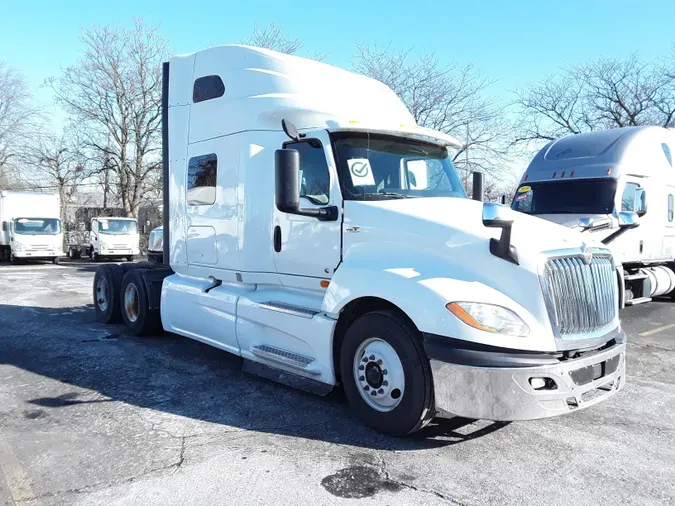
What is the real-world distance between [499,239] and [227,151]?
333 cm

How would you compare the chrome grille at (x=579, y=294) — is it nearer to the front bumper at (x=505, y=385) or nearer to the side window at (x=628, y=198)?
the front bumper at (x=505, y=385)

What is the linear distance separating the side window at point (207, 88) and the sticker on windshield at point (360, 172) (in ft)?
6.95

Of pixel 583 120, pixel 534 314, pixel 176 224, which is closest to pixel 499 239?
pixel 534 314

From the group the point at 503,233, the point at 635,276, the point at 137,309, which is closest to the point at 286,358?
the point at 503,233

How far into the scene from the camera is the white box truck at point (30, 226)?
25.3 metres

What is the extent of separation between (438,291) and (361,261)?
34.7 inches

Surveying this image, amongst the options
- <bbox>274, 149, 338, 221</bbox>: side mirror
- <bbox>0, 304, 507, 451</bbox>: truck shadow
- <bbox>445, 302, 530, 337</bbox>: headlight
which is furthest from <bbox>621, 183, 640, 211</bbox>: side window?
<bbox>274, 149, 338, 221</bbox>: side mirror

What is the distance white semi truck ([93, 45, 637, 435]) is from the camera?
149 inches

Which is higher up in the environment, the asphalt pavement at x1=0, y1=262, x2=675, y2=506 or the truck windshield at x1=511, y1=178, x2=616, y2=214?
the truck windshield at x1=511, y1=178, x2=616, y2=214

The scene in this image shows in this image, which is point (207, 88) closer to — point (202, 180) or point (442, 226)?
point (202, 180)

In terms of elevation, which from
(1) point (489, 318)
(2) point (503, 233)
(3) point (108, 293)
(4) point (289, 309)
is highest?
(2) point (503, 233)

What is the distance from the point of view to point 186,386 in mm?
5520

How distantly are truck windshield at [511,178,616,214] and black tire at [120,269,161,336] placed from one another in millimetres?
7586

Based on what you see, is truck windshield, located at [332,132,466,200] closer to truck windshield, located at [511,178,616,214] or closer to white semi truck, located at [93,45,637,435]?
white semi truck, located at [93,45,637,435]
